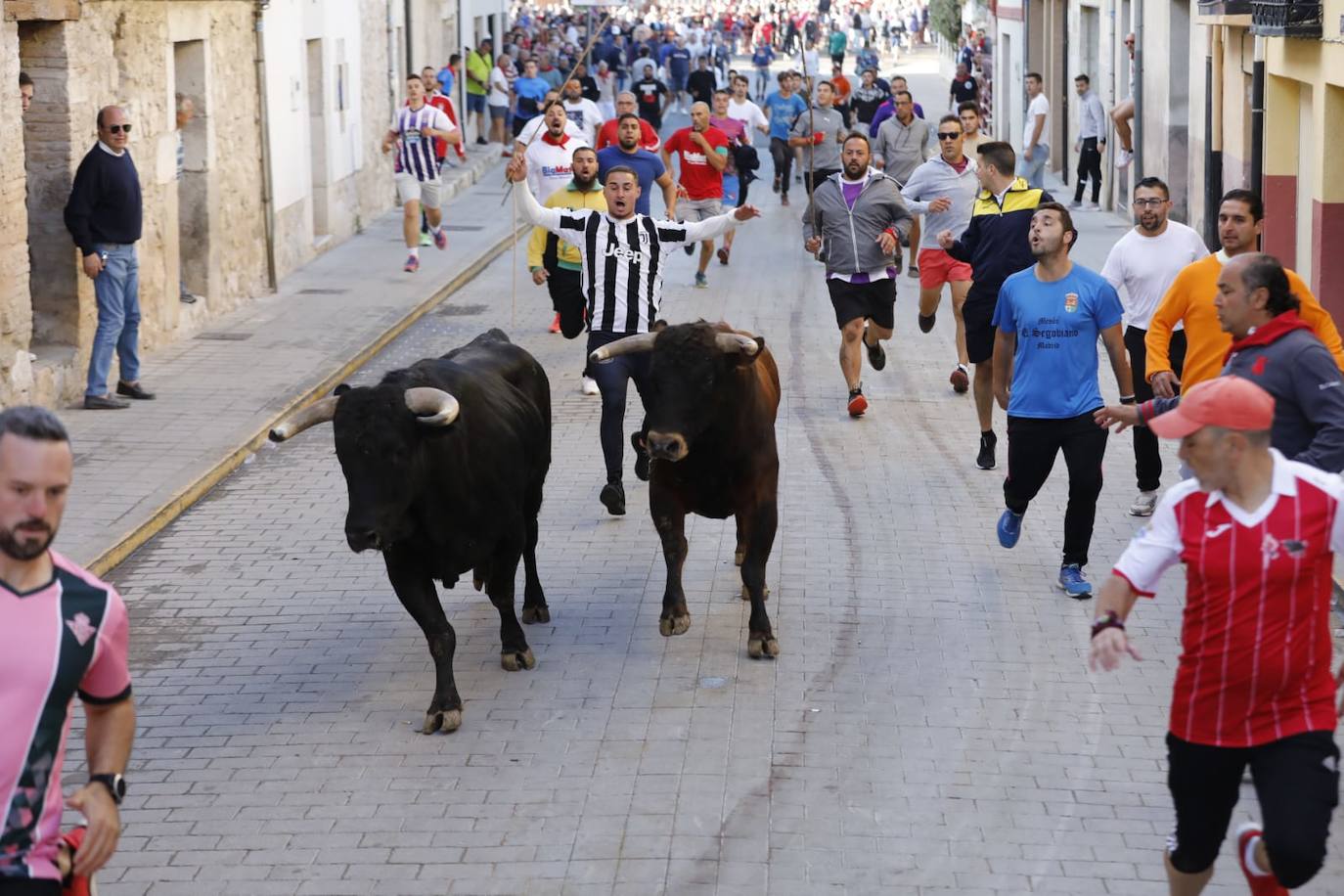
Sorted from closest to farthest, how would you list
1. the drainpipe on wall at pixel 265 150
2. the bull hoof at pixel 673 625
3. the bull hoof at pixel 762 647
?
the bull hoof at pixel 762 647 < the bull hoof at pixel 673 625 < the drainpipe on wall at pixel 265 150

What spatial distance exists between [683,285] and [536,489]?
37.8 ft

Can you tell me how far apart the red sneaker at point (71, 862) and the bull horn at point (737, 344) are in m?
4.61

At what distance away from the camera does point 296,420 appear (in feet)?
26.0

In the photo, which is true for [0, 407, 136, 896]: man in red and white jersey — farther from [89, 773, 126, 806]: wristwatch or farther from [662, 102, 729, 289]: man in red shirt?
[662, 102, 729, 289]: man in red shirt

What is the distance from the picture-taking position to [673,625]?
360 inches

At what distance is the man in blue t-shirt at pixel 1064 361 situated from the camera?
9500 millimetres

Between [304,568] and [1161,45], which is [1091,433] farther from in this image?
[1161,45]

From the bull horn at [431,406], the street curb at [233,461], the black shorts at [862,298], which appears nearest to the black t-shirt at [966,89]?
the street curb at [233,461]

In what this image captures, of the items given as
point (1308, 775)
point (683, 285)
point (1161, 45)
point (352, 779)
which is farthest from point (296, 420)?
point (1161, 45)

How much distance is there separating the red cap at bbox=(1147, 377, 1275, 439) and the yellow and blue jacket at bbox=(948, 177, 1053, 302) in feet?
22.2

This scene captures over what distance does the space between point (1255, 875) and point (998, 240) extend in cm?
700

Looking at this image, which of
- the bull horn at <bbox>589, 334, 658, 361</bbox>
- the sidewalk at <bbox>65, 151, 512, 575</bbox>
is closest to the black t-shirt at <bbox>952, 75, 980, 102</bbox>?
the sidewalk at <bbox>65, 151, 512, 575</bbox>

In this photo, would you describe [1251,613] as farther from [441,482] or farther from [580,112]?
[580,112]

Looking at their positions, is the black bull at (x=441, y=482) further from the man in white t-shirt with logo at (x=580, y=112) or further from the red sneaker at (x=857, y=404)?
the man in white t-shirt with logo at (x=580, y=112)
